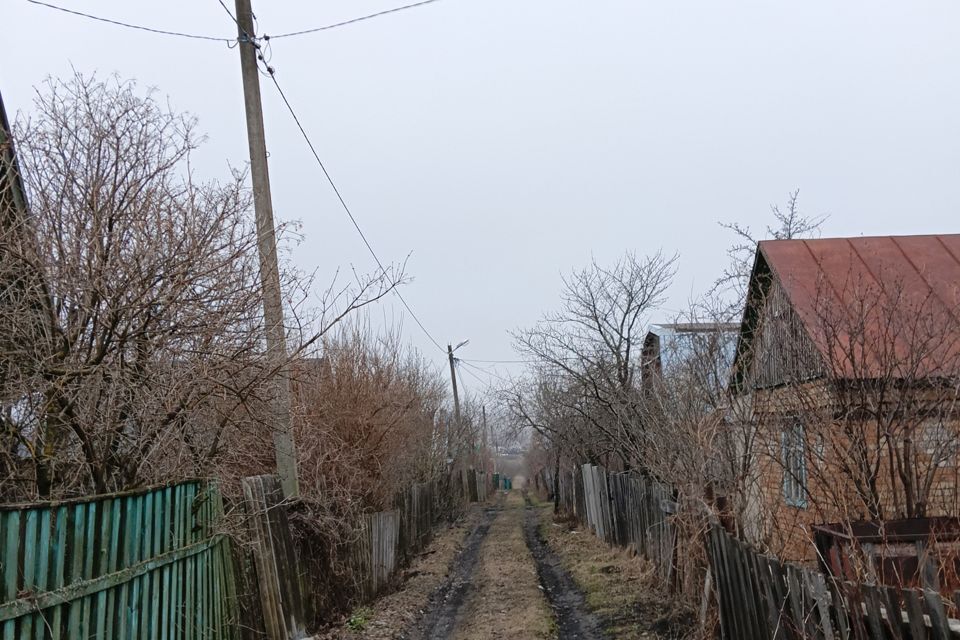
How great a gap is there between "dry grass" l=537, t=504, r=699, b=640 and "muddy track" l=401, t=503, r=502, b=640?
192cm

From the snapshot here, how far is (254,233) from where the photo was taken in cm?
675

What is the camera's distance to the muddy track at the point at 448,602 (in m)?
10.9

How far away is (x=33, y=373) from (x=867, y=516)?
6.54m

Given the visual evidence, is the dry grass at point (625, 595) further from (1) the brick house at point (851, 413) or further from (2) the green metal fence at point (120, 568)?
(2) the green metal fence at point (120, 568)

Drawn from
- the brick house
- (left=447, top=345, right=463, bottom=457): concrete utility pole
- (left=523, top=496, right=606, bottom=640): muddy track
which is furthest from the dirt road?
(left=447, top=345, right=463, bottom=457): concrete utility pole

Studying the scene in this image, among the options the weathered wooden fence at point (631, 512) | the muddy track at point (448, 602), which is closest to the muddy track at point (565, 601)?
the weathered wooden fence at point (631, 512)

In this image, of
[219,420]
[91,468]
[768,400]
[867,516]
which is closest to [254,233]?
[219,420]

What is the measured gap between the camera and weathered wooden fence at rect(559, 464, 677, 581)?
11.8m

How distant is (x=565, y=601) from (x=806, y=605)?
7.71m

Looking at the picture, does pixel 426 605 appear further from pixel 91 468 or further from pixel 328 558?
pixel 91 468

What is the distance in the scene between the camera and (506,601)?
1277cm

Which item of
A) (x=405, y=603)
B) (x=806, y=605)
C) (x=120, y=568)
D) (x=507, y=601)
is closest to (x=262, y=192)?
(x=120, y=568)

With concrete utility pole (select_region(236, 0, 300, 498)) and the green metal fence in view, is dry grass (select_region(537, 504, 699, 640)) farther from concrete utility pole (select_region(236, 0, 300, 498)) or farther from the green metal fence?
the green metal fence

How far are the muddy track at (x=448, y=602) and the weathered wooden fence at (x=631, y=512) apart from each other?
294 centimetres
